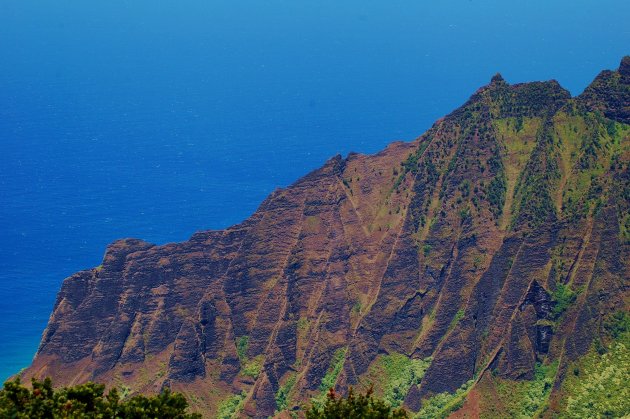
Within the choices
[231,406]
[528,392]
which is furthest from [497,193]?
[231,406]

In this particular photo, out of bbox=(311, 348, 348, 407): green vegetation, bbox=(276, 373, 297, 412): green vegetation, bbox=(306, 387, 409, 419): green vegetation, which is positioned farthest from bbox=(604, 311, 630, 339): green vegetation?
bbox=(306, 387, 409, 419): green vegetation

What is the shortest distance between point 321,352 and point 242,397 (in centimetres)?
792

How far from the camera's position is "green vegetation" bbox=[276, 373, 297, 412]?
4941 inches

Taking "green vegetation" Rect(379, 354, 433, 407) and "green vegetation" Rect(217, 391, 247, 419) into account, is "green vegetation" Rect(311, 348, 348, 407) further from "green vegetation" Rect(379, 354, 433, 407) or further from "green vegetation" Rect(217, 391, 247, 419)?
"green vegetation" Rect(217, 391, 247, 419)

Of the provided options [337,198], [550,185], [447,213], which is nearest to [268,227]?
[337,198]

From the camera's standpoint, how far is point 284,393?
4988 inches

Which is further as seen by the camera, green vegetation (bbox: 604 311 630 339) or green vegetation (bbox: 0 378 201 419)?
green vegetation (bbox: 604 311 630 339)

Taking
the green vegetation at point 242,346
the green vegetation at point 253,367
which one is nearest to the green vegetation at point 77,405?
the green vegetation at point 253,367

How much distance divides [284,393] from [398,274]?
48.5 feet

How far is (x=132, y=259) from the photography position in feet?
449

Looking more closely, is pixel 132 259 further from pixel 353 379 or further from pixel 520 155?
pixel 520 155

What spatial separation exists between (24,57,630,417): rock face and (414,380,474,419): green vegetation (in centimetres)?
88

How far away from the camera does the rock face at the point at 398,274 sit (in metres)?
121

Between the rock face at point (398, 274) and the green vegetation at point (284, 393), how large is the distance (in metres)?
0.11
